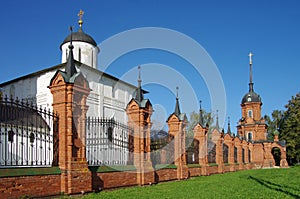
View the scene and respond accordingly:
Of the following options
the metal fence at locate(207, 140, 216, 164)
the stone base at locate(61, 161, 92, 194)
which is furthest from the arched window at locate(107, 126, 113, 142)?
the metal fence at locate(207, 140, 216, 164)

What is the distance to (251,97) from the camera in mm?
47031

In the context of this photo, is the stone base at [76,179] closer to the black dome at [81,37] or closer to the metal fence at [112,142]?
the metal fence at [112,142]

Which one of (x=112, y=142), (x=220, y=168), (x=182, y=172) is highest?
→ (x=112, y=142)

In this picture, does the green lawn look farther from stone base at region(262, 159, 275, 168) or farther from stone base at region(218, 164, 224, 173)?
stone base at region(262, 159, 275, 168)

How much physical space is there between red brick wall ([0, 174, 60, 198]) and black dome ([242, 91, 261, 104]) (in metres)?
42.0

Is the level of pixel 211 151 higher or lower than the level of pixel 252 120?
lower

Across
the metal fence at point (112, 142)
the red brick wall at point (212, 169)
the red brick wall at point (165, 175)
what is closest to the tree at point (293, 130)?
the red brick wall at point (212, 169)

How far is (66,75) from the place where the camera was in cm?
875

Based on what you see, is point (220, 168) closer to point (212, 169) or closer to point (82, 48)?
point (212, 169)

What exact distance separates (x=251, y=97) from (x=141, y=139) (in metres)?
38.2

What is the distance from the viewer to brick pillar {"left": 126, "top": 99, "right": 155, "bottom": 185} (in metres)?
11.6

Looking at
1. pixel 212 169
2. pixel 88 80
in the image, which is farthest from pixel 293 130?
pixel 88 80

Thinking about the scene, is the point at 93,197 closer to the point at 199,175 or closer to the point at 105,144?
the point at 105,144

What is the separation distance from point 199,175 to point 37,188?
1183cm
